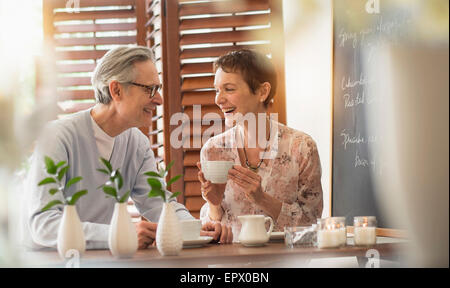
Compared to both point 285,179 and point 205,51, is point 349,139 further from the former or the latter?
point 205,51

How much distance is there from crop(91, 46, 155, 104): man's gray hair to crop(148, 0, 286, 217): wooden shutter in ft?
2.60

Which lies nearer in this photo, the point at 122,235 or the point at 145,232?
the point at 122,235

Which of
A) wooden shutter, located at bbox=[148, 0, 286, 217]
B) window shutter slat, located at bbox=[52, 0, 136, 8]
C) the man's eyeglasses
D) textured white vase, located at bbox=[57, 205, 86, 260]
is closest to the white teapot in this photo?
textured white vase, located at bbox=[57, 205, 86, 260]

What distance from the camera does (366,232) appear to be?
1.38m

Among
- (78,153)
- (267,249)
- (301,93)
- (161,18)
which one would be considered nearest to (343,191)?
(301,93)

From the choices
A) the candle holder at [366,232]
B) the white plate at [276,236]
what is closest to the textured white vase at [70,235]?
the white plate at [276,236]

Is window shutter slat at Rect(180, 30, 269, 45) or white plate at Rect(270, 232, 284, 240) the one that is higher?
window shutter slat at Rect(180, 30, 269, 45)

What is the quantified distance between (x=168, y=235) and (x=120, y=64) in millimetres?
708

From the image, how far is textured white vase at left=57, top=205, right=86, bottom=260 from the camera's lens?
3.90ft

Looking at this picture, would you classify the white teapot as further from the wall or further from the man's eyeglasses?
the wall

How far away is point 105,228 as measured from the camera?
136cm

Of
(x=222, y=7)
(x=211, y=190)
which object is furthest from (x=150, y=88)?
(x=222, y=7)

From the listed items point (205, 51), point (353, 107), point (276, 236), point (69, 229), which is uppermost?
point (205, 51)
